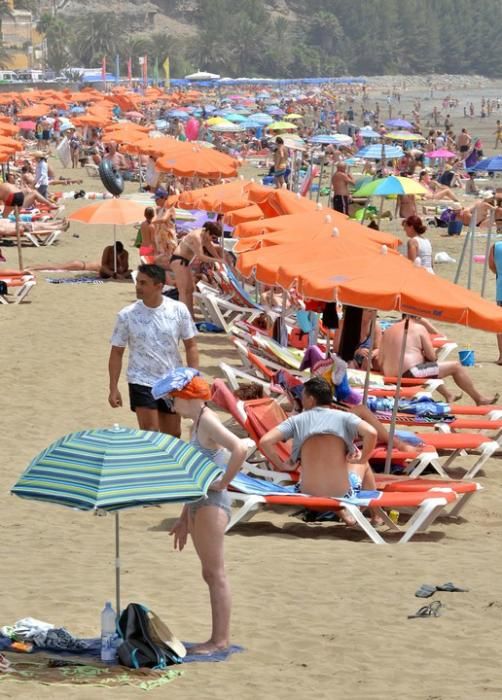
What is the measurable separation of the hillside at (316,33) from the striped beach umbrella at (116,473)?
139 meters

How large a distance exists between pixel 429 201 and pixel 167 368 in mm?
22719

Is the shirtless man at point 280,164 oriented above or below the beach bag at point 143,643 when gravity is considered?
below

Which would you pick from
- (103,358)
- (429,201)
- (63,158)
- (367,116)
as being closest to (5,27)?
(367,116)

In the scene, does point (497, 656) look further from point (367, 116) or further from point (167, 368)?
point (367, 116)

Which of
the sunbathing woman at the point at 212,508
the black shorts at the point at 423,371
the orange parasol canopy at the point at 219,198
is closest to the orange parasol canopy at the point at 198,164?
the orange parasol canopy at the point at 219,198

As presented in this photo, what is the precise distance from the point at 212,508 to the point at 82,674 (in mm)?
Answer: 749

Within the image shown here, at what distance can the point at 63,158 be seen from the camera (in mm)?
38875

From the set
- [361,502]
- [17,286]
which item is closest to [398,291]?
[361,502]

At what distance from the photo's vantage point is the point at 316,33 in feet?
564

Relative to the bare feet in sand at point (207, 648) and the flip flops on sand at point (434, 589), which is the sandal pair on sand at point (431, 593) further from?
the bare feet in sand at point (207, 648)

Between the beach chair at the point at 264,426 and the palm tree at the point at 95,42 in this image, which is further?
the palm tree at the point at 95,42

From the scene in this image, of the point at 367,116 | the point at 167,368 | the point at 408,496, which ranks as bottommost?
the point at 367,116

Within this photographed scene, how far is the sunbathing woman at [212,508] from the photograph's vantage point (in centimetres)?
525

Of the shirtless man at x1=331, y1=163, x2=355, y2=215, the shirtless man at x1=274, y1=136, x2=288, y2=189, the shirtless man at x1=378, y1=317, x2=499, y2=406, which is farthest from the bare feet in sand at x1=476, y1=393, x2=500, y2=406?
the shirtless man at x1=274, y1=136, x2=288, y2=189
